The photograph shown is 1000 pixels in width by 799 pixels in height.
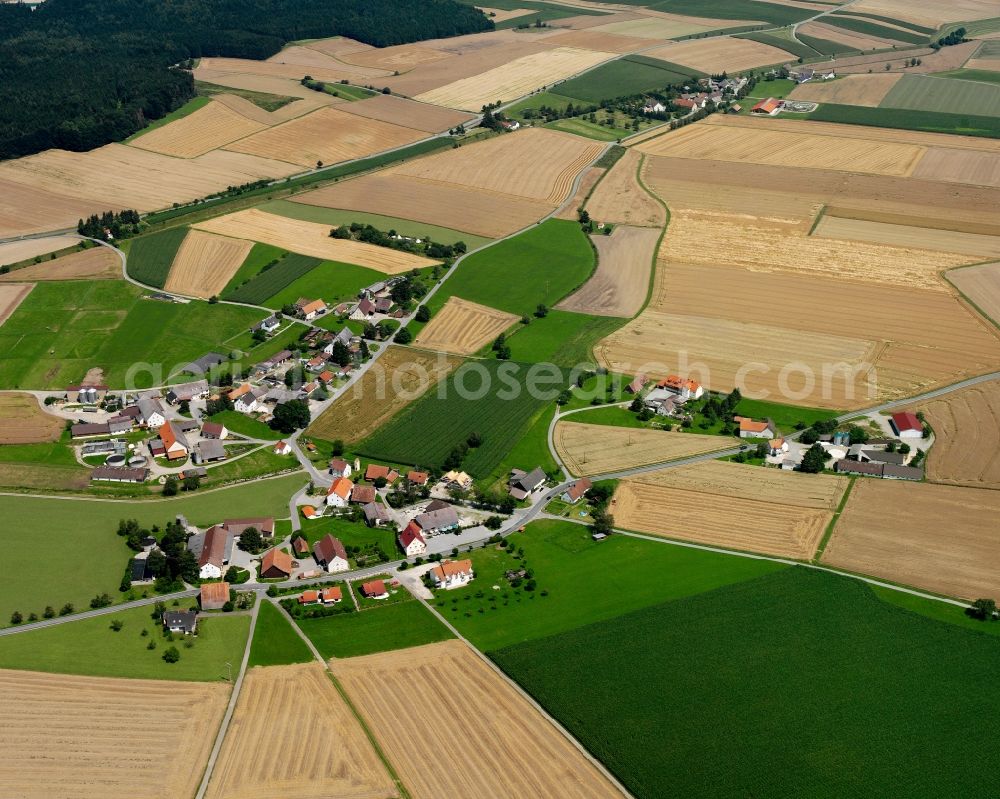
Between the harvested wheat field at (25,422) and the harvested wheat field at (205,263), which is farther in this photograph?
the harvested wheat field at (205,263)

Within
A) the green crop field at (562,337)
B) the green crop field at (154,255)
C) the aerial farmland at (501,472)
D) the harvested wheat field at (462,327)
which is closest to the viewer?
the aerial farmland at (501,472)

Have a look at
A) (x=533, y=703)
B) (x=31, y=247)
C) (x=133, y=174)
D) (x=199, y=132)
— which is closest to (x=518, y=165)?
(x=199, y=132)

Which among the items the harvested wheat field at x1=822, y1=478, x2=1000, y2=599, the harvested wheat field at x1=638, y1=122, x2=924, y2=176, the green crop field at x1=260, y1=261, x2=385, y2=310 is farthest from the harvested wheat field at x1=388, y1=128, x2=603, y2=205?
the harvested wheat field at x1=822, y1=478, x2=1000, y2=599

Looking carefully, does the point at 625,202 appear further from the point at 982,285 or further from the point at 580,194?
the point at 982,285

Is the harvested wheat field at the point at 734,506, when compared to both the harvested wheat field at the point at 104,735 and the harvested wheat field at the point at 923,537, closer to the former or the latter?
the harvested wheat field at the point at 923,537

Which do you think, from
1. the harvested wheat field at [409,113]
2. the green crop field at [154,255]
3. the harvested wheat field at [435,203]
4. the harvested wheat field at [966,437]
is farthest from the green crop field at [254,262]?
the harvested wheat field at [966,437]

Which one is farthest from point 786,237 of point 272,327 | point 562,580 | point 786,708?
point 786,708
